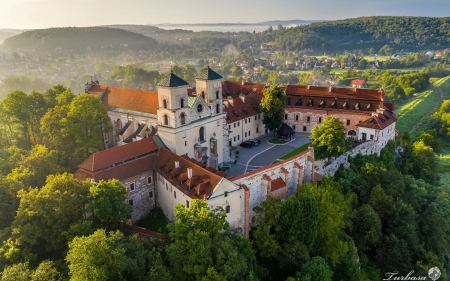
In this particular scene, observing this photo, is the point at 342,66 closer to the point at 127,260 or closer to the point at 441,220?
the point at 441,220

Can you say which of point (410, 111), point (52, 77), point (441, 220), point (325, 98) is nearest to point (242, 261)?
point (441, 220)

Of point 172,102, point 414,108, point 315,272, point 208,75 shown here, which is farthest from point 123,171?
point 414,108

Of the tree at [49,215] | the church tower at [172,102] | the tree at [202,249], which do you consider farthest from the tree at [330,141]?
the tree at [49,215]

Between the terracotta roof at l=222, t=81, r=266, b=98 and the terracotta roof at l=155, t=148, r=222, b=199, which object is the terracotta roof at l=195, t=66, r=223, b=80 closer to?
the terracotta roof at l=155, t=148, r=222, b=199

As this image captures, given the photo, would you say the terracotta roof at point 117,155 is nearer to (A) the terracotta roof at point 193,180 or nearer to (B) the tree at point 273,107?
(A) the terracotta roof at point 193,180

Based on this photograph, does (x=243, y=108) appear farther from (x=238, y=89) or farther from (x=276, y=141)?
(x=238, y=89)

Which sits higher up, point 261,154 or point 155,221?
point 261,154
